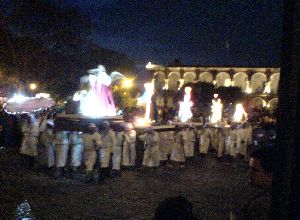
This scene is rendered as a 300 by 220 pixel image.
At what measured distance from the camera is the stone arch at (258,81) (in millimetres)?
57966

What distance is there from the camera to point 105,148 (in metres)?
12.5

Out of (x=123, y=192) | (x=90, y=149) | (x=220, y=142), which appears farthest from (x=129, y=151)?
(x=220, y=142)

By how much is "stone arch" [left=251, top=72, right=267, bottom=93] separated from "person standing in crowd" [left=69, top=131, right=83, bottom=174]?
47.8 metres

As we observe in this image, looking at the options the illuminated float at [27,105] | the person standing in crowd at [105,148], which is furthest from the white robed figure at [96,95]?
the person standing in crowd at [105,148]

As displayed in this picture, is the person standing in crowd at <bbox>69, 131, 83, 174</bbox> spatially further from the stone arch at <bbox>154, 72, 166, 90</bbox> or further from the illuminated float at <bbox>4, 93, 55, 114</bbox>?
the stone arch at <bbox>154, 72, 166, 90</bbox>

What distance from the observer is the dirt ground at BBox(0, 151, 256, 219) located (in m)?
8.70

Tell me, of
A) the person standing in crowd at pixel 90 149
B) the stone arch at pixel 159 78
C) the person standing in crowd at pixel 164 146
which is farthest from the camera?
the stone arch at pixel 159 78

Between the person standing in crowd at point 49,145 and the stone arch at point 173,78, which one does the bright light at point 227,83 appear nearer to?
the stone arch at point 173,78

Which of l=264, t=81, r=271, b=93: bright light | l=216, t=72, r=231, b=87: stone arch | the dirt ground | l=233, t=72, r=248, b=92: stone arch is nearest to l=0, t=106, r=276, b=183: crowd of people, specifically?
the dirt ground

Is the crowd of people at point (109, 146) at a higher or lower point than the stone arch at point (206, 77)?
lower

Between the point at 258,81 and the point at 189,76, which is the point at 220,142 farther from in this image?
the point at 189,76

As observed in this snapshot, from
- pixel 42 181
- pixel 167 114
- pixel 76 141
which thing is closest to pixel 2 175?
pixel 42 181

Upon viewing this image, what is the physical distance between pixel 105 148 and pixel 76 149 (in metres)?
0.96

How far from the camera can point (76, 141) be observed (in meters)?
12.9
